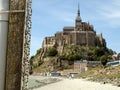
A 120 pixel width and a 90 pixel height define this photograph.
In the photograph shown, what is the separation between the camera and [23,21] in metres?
4.36

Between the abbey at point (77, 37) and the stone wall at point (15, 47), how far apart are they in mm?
137309

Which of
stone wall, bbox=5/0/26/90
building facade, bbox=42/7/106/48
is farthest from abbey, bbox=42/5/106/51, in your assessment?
stone wall, bbox=5/0/26/90

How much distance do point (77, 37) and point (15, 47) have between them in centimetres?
13906

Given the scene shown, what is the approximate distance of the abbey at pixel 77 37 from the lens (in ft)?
468

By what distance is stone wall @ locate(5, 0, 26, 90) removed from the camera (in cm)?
424

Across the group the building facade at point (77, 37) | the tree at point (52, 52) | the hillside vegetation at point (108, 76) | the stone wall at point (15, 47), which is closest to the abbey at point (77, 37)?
the building facade at point (77, 37)

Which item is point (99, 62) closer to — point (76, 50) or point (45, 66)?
point (76, 50)

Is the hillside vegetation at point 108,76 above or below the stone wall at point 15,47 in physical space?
below

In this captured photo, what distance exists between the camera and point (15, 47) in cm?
432

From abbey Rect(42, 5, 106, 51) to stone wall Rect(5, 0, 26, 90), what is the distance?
13731 cm

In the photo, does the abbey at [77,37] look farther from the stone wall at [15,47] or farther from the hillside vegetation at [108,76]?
the stone wall at [15,47]

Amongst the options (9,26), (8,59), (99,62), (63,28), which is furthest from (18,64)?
(63,28)

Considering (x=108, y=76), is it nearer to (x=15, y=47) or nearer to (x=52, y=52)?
(x=52, y=52)

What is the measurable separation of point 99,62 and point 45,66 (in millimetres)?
26371
